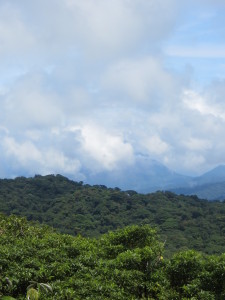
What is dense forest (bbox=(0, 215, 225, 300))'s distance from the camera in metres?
11.6

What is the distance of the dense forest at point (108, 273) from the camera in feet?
38.0

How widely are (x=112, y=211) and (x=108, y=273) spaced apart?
63299mm

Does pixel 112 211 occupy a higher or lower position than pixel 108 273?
higher

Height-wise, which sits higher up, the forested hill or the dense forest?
the forested hill

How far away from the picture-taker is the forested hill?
61650 millimetres

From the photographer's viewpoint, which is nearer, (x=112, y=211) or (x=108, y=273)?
(x=108, y=273)

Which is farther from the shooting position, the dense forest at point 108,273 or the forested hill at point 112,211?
the forested hill at point 112,211

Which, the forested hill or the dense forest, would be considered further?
the forested hill

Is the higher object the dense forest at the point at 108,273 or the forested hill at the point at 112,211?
the forested hill at the point at 112,211

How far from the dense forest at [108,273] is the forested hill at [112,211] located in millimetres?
39062

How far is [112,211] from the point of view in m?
75.7

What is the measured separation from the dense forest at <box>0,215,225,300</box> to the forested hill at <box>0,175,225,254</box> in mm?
39062

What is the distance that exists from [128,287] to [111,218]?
192 ft

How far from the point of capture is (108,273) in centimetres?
1276
